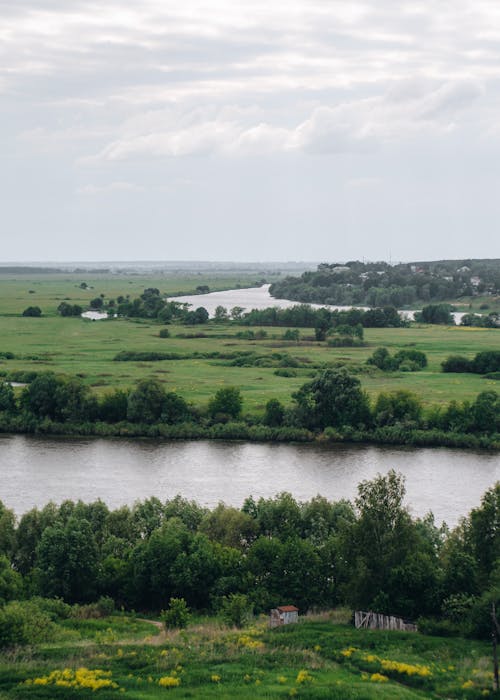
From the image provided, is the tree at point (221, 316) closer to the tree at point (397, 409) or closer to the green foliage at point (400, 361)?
the green foliage at point (400, 361)

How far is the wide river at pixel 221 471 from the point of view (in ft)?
95.1

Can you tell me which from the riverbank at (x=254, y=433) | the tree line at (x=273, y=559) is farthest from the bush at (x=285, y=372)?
the tree line at (x=273, y=559)

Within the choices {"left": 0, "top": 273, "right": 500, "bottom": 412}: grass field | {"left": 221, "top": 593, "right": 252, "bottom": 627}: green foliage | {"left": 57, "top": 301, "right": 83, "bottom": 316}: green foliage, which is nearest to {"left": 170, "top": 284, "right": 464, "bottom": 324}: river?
{"left": 57, "top": 301, "right": 83, "bottom": 316}: green foliage

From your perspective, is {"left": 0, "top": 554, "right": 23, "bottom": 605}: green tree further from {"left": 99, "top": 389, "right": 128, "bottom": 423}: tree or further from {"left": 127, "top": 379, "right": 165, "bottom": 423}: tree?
{"left": 99, "top": 389, "right": 128, "bottom": 423}: tree

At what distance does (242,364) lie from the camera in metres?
56.9

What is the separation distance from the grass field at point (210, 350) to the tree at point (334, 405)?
3.31 metres

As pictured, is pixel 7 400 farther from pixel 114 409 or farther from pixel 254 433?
pixel 254 433

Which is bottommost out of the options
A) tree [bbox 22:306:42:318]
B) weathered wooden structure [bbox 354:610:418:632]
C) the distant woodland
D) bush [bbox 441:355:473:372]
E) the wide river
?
the wide river

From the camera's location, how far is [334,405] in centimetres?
3928

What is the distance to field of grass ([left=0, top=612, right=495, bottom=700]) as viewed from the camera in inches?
544

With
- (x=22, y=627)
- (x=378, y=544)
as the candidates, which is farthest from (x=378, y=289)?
(x=22, y=627)

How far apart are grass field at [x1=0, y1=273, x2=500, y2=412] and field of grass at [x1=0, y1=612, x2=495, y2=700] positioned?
25.4 m

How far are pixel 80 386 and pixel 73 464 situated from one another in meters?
7.68

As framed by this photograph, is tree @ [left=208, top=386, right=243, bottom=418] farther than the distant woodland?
No
